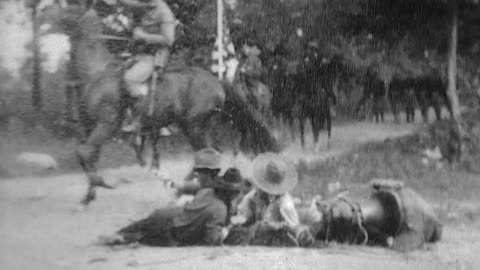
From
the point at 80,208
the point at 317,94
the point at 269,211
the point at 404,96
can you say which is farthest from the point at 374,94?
the point at 80,208

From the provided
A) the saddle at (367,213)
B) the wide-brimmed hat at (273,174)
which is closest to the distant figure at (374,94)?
the saddle at (367,213)

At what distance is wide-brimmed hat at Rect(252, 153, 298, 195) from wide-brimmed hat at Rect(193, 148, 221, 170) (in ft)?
0.84

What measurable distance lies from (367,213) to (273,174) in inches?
28.4

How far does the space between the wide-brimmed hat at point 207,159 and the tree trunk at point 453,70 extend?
1675mm

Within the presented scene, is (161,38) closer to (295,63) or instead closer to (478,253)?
(295,63)

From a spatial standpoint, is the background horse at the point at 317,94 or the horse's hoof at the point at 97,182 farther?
the background horse at the point at 317,94

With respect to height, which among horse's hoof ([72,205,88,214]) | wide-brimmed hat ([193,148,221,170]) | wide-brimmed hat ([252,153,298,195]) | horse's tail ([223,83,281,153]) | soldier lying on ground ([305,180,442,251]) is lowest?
soldier lying on ground ([305,180,442,251])

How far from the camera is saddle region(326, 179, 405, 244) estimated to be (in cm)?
433

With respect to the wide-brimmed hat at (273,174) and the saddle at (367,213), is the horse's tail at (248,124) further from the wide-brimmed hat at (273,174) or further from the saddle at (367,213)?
the saddle at (367,213)

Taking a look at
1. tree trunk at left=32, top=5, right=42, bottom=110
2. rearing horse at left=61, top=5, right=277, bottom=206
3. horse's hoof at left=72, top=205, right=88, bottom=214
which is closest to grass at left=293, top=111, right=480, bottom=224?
rearing horse at left=61, top=5, right=277, bottom=206

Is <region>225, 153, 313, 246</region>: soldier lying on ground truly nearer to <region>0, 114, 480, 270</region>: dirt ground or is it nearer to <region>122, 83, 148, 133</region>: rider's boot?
<region>0, 114, 480, 270</region>: dirt ground

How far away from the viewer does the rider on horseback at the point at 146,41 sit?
4074 millimetres

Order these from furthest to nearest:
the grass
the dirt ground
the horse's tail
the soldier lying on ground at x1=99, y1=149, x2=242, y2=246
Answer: the grass, the horse's tail, the soldier lying on ground at x1=99, y1=149, x2=242, y2=246, the dirt ground

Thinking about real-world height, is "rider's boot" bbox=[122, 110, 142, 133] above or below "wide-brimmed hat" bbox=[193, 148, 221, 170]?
above
